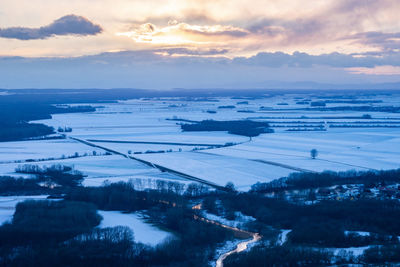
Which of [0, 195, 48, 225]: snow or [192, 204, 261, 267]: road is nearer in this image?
[192, 204, 261, 267]: road

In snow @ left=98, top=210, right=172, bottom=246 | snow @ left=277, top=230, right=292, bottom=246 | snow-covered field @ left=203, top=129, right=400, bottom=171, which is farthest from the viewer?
snow-covered field @ left=203, top=129, right=400, bottom=171

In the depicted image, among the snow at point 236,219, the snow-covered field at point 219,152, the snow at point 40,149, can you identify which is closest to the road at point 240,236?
the snow at point 236,219

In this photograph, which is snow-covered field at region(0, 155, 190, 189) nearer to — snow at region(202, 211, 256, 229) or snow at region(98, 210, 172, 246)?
snow at region(98, 210, 172, 246)

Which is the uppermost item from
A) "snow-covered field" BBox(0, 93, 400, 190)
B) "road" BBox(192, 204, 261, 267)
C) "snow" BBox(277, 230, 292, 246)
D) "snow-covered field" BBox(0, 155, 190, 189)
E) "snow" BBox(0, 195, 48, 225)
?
"snow-covered field" BBox(0, 93, 400, 190)

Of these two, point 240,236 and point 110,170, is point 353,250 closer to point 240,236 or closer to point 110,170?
point 240,236

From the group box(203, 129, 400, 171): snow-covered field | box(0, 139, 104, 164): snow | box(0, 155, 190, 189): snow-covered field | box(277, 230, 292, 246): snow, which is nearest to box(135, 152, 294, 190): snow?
box(0, 155, 190, 189): snow-covered field

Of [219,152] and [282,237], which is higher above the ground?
[219,152]

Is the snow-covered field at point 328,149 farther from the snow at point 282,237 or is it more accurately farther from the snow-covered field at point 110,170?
the snow at point 282,237

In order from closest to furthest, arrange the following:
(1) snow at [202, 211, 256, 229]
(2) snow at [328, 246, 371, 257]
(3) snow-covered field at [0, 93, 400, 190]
A: (2) snow at [328, 246, 371, 257], (1) snow at [202, 211, 256, 229], (3) snow-covered field at [0, 93, 400, 190]

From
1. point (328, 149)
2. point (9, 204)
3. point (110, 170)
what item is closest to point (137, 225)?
point (9, 204)

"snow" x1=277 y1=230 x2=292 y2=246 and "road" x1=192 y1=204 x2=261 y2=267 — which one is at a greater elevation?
"snow" x1=277 y1=230 x2=292 y2=246
